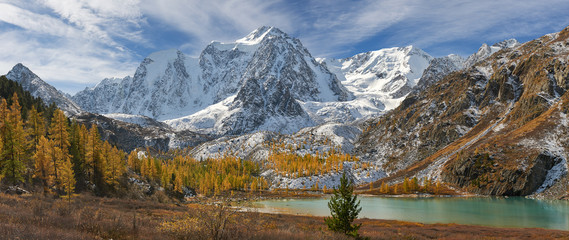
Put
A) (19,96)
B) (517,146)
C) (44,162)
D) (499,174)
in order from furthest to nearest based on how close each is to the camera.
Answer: (517,146), (499,174), (19,96), (44,162)

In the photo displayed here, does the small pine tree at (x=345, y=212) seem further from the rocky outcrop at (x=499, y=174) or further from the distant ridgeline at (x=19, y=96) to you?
the rocky outcrop at (x=499, y=174)

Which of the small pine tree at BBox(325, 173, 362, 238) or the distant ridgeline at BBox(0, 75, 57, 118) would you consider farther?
the distant ridgeline at BBox(0, 75, 57, 118)

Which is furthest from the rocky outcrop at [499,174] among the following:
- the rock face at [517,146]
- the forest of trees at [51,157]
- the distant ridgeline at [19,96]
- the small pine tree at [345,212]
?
the distant ridgeline at [19,96]

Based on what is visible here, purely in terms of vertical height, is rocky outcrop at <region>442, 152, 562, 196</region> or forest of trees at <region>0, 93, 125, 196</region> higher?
→ forest of trees at <region>0, 93, 125, 196</region>

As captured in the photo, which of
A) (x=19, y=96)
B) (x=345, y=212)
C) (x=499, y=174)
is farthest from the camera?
(x=499, y=174)

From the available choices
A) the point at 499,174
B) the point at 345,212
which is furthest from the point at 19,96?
the point at 499,174

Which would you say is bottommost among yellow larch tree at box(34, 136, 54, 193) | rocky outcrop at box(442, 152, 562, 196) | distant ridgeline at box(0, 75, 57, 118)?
rocky outcrop at box(442, 152, 562, 196)

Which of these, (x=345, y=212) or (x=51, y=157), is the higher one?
(x=51, y=157)

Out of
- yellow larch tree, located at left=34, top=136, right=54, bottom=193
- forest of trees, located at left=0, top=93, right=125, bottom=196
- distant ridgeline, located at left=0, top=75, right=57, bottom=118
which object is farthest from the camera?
distant ridgeline, located at left=0, top=75, right=57, bottom=118

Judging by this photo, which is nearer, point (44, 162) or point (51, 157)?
point (44, 162)

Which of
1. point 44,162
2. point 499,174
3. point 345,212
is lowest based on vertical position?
point 499,174

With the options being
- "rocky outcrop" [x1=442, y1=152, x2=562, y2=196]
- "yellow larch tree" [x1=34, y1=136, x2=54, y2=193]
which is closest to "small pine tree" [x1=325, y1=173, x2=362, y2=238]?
"yellow larch tree" [x1=34, y1=136, x2=54, y2=193]

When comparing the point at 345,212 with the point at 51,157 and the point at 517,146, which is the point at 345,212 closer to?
the point at 51,157

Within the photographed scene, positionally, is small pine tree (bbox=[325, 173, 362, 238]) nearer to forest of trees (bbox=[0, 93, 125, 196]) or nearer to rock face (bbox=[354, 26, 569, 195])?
forest of trees (bbox=[0, 93, 125, 196])
